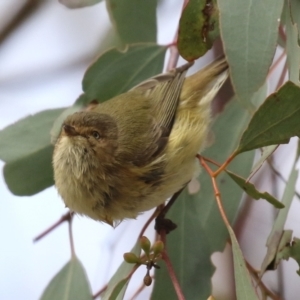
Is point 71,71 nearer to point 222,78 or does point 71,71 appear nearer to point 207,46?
point 222,78

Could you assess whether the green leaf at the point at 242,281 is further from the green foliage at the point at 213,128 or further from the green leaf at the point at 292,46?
the green leaf at the point at 292,46

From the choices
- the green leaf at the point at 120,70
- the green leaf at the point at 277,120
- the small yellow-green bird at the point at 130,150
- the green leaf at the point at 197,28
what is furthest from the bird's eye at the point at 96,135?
the green leaf at the point at 277,120

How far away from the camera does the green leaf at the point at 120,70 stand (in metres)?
1.25

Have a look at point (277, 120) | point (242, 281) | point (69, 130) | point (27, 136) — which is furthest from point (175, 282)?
point (27, 136)

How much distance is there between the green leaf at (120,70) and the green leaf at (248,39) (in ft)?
1.30

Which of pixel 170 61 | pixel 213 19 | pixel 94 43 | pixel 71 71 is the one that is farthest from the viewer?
pixel 71 71

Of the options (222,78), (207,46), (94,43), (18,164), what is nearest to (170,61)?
(222,78)

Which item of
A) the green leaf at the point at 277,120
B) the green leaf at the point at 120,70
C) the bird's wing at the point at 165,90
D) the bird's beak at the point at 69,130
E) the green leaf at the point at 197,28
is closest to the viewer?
the green leaf at the point at 277,120

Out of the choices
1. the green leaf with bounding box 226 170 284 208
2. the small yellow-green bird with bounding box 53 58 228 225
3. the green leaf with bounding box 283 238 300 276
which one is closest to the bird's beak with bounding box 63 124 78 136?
the small yellow-green bird with bounding box 53 58 228 225

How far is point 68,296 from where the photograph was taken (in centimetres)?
127

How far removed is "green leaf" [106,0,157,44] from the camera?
128 cm

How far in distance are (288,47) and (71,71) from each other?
1573 mm

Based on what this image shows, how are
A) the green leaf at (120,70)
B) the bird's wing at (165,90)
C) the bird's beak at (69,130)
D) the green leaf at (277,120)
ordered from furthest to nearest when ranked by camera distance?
1. the bird's wing at (165,90)
2. the green leaf at (120,70)
3. the bird's beak at (69,130)
4. the green leaf at (277,120)

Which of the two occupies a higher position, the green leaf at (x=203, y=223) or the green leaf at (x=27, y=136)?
the green leaf at (x=27, y=136)
